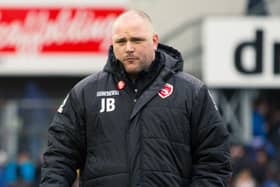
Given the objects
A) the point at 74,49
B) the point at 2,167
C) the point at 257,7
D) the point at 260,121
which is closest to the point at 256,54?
the point at 260,121

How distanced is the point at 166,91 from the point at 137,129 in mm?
257

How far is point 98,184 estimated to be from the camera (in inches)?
232

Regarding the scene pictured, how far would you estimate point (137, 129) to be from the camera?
5.88 metres

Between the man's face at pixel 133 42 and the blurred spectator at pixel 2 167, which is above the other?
the man's face at pixel 133 42

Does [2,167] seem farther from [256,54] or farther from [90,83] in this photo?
[90,83]

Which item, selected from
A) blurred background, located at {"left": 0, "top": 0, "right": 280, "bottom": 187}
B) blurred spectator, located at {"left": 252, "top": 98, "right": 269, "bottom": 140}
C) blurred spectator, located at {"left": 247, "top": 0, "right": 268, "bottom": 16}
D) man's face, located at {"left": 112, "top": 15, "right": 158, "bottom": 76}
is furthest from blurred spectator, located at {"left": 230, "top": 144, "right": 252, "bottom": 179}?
man's face, located at {"left": 112, "top": 15, "right": 158, "bottom": 76}

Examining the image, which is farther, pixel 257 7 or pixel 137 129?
pixel 257 7

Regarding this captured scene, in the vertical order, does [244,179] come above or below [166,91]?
below

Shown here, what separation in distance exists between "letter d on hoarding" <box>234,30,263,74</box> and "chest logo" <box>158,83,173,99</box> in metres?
13.7

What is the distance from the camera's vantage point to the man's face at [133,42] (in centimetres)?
588

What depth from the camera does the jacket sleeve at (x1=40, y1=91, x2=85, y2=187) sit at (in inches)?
232

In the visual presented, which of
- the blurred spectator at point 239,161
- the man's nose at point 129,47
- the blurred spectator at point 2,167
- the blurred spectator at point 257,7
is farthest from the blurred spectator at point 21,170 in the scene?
the man's nose at point 129,47

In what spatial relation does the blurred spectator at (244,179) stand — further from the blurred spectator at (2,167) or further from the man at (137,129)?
the man at (137,129)

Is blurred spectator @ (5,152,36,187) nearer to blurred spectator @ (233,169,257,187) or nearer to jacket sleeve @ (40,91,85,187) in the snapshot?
blurred spectator @ (233,169,257,187)
